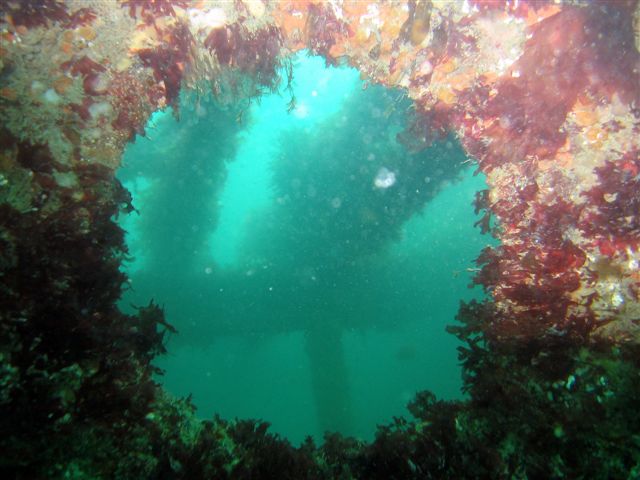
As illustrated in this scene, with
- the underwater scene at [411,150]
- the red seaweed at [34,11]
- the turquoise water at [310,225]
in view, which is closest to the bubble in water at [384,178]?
the turquoise water at [310,225]

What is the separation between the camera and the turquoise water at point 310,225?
11078mm

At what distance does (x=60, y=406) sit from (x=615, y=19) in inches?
206

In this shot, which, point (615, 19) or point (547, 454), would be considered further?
point (615, 19)

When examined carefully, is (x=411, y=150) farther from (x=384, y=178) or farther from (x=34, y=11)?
(x=384, y=178)

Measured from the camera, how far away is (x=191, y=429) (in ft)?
8.29

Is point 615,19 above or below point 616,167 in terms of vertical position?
above

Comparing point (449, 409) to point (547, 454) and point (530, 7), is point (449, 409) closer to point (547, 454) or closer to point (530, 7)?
point (547, 454)

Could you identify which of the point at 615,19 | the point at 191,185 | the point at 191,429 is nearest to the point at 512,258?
the point at 615,19

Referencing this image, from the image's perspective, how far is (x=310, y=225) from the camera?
13.6 m

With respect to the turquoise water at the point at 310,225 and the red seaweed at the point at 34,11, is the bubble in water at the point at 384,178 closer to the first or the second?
the turquoise water at the point at 310,225

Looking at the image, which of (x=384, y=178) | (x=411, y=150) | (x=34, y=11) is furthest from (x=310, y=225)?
(x=34, y=11)

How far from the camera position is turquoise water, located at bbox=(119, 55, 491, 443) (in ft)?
36.3

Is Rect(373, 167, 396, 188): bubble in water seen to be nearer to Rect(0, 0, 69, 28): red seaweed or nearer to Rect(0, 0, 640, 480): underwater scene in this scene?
Rect(0, 0, 640, 480): underwater scene

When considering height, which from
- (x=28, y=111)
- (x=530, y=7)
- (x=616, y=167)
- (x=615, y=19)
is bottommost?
(x=616, y=167)
